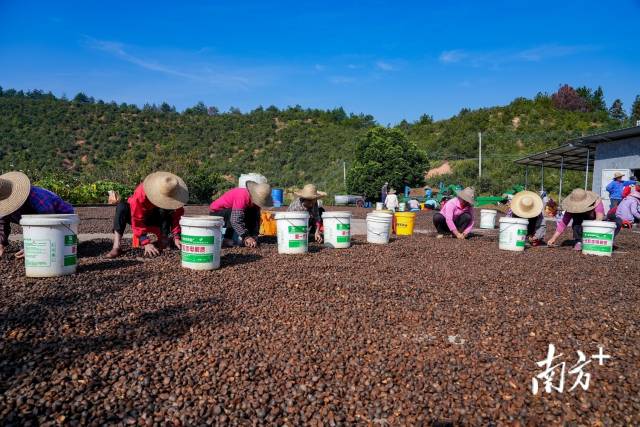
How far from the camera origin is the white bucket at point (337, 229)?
678cm

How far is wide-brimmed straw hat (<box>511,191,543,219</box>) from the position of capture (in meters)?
7.73

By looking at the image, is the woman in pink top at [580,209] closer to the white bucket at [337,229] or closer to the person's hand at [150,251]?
the white bucket at [337,229]

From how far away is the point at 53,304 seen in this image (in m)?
3.69

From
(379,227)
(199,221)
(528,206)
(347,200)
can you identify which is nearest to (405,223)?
(379,227)

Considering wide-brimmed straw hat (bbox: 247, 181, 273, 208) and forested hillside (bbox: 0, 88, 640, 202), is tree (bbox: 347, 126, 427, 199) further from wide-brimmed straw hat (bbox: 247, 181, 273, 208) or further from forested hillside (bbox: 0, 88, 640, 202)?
wide-brimmed straw hat (bbox: 247, 181, 273, 208)

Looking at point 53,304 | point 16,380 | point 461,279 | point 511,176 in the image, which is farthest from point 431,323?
point 511,176

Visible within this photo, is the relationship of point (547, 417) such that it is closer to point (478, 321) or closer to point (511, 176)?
point (478, 321)

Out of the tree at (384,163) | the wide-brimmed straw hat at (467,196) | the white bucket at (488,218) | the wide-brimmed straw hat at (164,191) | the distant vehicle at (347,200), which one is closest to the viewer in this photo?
the wide-brimmed straw hat at (164,191)

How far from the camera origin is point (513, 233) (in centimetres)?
720

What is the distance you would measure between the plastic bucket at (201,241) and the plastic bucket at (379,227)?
3.20 m

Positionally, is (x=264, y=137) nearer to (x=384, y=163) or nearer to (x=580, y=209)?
(x=384, y=163)

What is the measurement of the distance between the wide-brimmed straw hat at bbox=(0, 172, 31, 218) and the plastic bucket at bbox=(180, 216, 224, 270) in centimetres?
186

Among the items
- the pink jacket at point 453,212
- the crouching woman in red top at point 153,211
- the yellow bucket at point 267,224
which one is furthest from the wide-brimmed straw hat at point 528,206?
the crouching woman in red top at point 153,211

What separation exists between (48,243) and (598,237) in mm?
7224
